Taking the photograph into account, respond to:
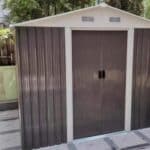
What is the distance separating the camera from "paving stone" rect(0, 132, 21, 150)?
331 centimetres

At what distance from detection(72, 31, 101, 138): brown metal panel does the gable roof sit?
0.60ft

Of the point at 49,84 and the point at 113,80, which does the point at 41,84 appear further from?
the point at 113,80

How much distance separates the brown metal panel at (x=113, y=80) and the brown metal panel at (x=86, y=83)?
0.13 metres

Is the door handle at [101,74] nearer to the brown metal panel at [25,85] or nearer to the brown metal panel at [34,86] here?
the brown metal panel at [34,86]

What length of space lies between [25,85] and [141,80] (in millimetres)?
2067

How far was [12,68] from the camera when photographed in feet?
16.4

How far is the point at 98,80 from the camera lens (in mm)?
3463

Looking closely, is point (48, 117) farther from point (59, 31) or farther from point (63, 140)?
point (59, 31)

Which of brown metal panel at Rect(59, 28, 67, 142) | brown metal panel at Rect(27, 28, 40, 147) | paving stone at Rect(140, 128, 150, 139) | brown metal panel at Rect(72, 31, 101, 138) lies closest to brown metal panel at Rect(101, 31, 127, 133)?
brown metal panel at Rect(72, 31, 101, 138)

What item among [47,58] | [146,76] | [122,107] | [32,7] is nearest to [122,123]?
[122,107]

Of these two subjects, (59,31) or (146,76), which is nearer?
(59,31)

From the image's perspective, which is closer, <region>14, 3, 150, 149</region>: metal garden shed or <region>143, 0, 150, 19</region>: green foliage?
<region>14, 3, 150, 149</region>: metal garden shed

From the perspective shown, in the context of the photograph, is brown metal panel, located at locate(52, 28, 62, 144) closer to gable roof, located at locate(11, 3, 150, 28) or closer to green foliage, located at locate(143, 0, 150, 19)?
gable roof, located at locate(11, 3, 150, 28)

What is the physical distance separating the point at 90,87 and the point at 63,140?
39.3 inches
